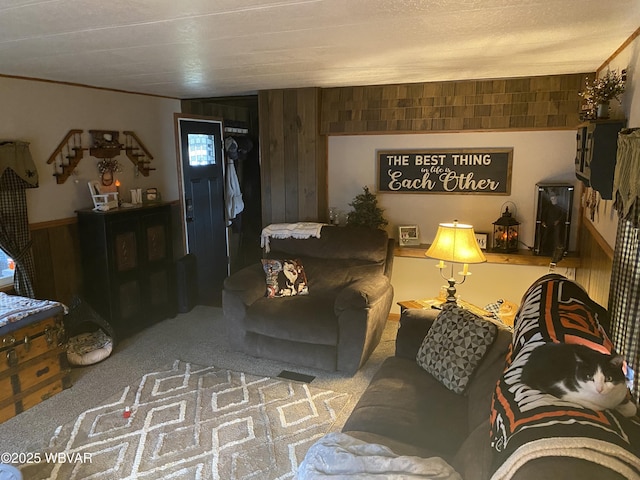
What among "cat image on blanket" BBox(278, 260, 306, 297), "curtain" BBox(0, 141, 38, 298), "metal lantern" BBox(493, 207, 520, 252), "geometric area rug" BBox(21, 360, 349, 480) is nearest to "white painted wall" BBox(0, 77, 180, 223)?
"curtain" BBox(0, 141, 38, 298)

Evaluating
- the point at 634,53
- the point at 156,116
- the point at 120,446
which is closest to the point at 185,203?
the point at 156,116

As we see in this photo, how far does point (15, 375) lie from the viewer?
2.95m

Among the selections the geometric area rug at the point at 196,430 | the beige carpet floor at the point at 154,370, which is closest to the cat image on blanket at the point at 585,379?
the geometric area rug at the point at 196,430

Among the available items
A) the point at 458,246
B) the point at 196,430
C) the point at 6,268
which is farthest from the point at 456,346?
the point at 6,268

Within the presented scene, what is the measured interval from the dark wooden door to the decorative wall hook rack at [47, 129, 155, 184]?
408 mm

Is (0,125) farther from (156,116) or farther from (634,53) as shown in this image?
(634,53)

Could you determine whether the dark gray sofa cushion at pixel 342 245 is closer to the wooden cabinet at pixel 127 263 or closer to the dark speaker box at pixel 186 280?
the dark speaker box at pixel 186 280

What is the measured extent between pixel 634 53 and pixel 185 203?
412 centimetres

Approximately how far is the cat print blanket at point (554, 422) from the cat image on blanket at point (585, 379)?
0.10 ft

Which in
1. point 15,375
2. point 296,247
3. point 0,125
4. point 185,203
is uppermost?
point 0,125

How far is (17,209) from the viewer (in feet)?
11.6

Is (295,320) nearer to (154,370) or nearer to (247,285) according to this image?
(247,285)

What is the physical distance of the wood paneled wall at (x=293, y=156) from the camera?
4.44 m

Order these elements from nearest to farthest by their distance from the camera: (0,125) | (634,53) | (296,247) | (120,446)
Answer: (634,53) → (120,446) → (0,125) → (296,247)
